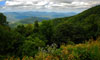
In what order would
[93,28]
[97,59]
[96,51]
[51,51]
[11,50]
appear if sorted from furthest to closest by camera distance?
[93,28] → [11,50] → [51,51] → [96,51] → [97,59]

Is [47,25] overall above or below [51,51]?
below

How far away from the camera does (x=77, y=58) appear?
474 centimetres

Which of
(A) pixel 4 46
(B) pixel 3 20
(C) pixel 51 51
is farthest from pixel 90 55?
(B) pixel 3 20

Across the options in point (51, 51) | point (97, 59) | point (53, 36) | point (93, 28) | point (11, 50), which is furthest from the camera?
point (93, 28)

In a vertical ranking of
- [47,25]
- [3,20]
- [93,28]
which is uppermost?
[3,20]

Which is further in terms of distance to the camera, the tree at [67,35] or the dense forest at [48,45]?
the tree at [67,35]

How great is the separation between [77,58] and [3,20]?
4442cm

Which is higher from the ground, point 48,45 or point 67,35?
point 48,45

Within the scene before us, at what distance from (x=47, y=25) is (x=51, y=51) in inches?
1513

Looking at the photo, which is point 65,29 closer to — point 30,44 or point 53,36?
point 53,36

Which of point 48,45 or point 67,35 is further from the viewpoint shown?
point 67,35

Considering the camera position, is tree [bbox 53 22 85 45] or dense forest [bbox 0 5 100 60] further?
tree [bbox 53 22 85 45]

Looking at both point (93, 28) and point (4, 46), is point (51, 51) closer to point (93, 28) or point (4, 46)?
point (4, 46)

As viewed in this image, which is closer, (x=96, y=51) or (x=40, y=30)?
(x=96, y=51)
